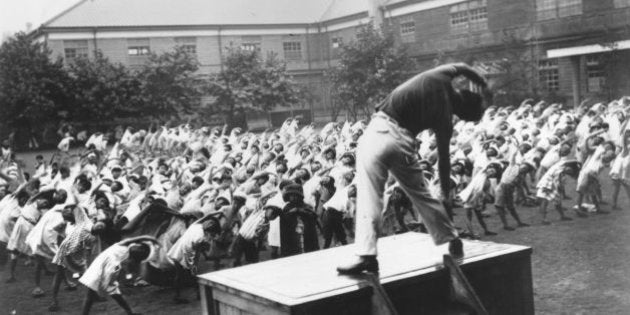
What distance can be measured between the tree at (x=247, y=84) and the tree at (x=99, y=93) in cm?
443

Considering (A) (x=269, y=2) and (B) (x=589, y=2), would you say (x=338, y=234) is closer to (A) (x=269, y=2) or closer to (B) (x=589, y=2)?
(B) (x=589, y=2)

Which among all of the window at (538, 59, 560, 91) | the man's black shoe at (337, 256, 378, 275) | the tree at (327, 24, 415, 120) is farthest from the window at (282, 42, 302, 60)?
the man's black shoe at (337, 256, 378, 275)

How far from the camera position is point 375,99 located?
2822 cm

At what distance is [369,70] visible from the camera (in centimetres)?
2886

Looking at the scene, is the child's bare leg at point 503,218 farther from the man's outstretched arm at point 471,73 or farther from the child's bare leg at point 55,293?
the child's bare leg at point 55,293

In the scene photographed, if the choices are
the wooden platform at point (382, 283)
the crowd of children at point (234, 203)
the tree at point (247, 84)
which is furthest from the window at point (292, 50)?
the wooden platform at point (382, 283)

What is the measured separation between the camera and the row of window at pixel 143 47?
3719cm

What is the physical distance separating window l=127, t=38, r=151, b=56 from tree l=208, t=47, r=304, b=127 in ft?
23.3

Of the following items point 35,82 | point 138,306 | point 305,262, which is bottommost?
point 138,306

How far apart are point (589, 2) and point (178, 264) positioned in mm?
26179

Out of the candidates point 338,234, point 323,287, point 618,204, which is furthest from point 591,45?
point 323,287

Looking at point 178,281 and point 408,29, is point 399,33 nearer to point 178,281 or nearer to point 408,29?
point 408,29

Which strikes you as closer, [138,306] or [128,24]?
[138,306]

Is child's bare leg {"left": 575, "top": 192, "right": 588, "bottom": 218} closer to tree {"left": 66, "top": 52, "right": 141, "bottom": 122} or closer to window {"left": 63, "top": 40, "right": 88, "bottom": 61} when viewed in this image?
tree {"left": 66, "top": 52, "right": 141, "bottom": 122}
